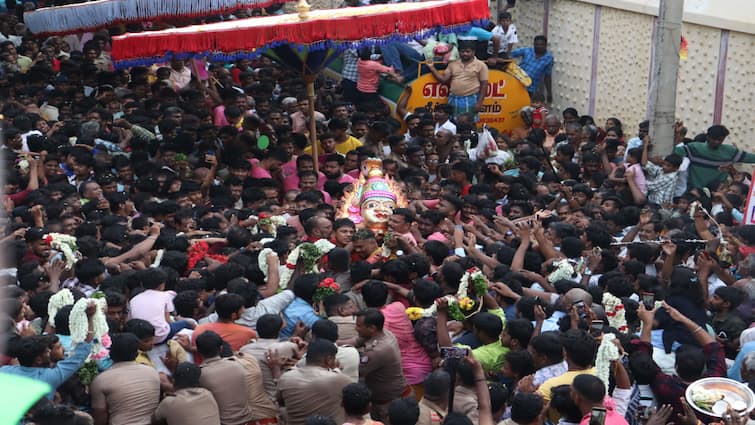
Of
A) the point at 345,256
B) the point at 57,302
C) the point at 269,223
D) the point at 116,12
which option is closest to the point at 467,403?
the point at 345,256

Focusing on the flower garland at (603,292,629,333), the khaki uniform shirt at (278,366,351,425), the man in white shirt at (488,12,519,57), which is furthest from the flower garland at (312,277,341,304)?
the man in white shirt at (488,12,519,57)

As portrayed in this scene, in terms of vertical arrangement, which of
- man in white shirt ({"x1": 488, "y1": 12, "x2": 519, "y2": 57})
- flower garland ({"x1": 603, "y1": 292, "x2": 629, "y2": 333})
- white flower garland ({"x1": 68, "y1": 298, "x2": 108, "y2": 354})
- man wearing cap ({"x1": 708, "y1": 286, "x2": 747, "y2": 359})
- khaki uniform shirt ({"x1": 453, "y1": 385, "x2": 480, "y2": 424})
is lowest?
man wearing cap ({"x1": 708, "y1": 286, "x2": 747, "y2": 359})

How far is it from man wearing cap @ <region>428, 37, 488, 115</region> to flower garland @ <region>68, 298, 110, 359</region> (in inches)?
363

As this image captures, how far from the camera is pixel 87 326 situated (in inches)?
259

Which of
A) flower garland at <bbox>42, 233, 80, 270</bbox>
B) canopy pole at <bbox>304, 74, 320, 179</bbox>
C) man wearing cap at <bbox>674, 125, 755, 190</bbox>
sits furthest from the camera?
canopy pole at <bbox>304, 74, 320, 179</bbox>

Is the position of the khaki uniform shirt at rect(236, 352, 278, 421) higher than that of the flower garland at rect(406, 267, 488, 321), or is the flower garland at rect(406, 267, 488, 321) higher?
the flower garland at rect(406, 267, 488, 321)

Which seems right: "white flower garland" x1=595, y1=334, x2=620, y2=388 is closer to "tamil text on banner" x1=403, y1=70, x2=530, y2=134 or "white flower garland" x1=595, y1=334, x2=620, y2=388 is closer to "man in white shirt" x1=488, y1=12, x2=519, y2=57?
"tamil text on banner" x1=403, y1=70, x2=530, y2=134

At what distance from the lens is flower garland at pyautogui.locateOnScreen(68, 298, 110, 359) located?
652 centimetres

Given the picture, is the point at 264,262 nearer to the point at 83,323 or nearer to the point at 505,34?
the point at 83,323

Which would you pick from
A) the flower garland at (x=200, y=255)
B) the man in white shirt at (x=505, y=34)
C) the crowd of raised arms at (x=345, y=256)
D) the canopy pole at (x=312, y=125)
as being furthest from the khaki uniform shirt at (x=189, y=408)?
the man in white shirt at (x=505, y=34)

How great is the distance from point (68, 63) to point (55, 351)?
8267 millimetres

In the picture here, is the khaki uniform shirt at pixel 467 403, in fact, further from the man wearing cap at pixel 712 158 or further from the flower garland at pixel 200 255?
the man wearing cap at pixel 712 158

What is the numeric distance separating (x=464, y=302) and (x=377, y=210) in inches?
109

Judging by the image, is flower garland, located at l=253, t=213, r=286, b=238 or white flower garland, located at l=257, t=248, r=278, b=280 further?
flower garland, located at l=253, t=213, r=286, b=238
